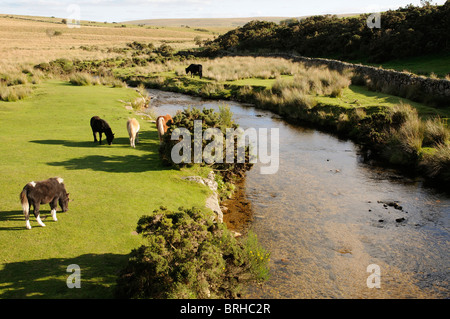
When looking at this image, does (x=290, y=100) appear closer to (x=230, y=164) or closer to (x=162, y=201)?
(x=230, y=164)

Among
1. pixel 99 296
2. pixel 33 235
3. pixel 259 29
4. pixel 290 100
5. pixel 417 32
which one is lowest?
pixel 99 296

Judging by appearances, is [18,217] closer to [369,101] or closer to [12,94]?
[12,94]

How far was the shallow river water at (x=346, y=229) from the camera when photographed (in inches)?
295

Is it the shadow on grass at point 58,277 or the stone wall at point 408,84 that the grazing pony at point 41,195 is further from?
the stone wall at point 408,84

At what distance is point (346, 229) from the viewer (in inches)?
388

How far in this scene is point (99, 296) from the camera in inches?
223

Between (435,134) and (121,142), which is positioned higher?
(435,134)

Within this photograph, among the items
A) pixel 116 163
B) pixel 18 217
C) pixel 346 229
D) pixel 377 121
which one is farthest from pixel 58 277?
pixel 377 121

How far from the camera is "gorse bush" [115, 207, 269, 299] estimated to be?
5.62 metres

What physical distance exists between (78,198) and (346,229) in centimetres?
799

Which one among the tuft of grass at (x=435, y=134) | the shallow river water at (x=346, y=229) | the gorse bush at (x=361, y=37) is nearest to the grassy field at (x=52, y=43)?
the gorse bush at (x=361, y=37)

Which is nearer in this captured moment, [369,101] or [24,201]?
[24,201]
